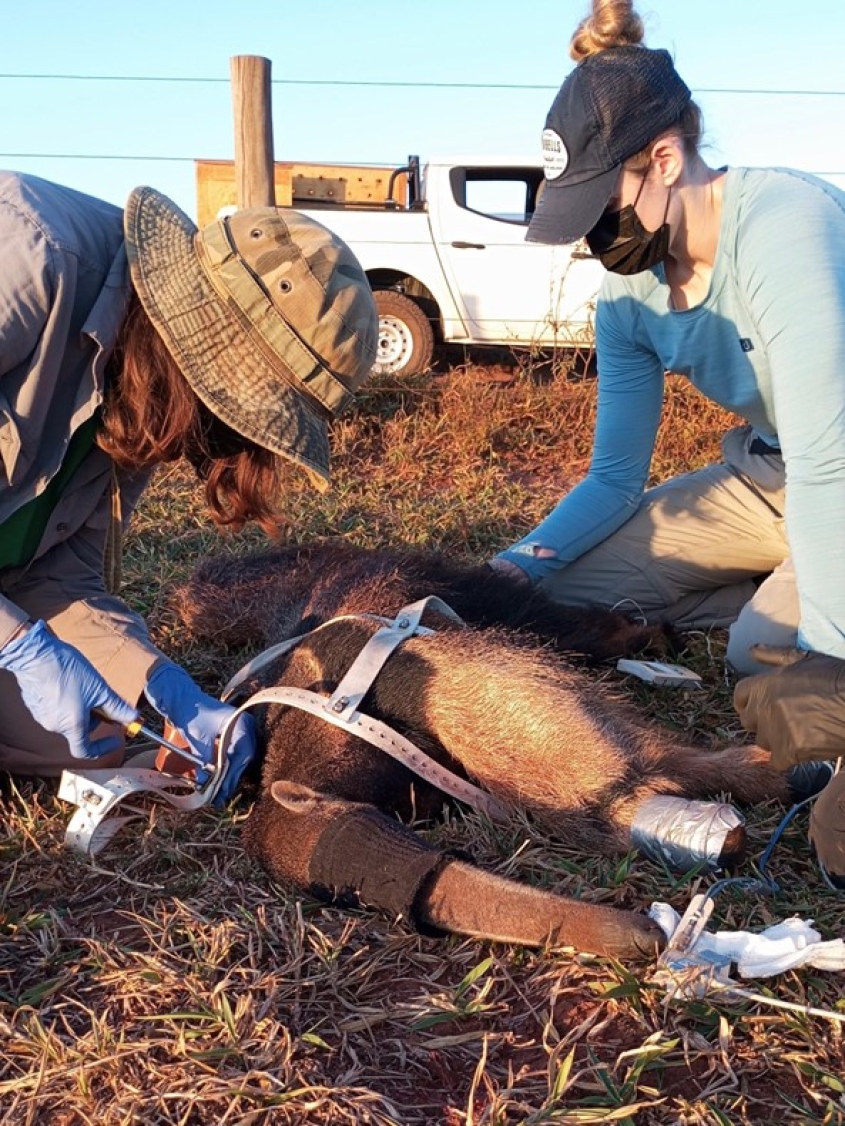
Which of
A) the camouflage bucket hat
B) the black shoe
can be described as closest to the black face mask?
the camouflage bucket hat

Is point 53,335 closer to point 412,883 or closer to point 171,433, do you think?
point 171,433

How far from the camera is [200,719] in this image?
121 inches

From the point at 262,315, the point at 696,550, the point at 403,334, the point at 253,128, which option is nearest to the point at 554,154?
the point at 262,315

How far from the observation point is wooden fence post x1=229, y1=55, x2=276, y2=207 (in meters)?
6.66

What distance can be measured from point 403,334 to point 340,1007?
8016 mm

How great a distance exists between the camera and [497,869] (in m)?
2.53

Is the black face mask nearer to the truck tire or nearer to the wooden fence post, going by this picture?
the wooden fence post

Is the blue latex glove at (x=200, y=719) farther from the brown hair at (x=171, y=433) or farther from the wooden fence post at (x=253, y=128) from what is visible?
the wooden fence post at (x=253, y=128)

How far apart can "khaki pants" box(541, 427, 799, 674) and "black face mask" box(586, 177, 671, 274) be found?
125 cm

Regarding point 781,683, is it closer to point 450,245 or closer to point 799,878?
point 799,878

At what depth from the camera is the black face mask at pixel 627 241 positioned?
10.3 feet

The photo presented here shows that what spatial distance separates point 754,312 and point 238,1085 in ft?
7.37

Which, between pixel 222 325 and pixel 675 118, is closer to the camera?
pixel 222 325

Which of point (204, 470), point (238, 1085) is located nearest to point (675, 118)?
point (204, 470)
